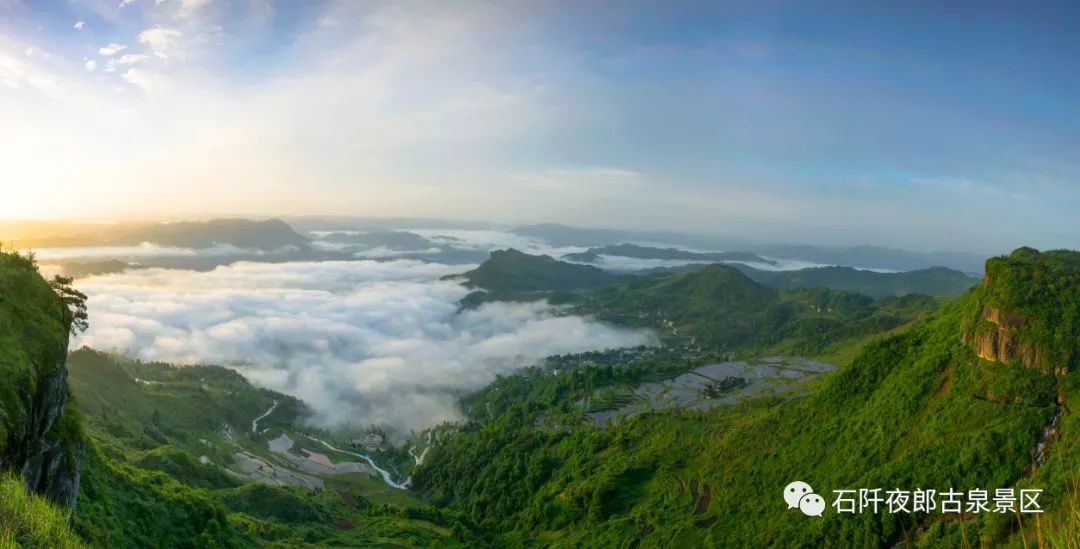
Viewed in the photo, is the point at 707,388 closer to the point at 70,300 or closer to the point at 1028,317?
the point at 1028,317

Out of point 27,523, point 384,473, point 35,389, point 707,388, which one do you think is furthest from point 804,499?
point 384,473

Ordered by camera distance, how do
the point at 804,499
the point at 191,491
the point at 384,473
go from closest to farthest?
the point at 191,491 < the point at 804,499 < the point at 384,473

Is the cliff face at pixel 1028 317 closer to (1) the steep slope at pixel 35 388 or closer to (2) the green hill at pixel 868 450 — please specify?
(2) the green hill at pixel 868 450

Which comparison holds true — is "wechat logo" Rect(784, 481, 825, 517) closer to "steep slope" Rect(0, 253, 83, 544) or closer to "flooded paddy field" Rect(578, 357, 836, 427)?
"flooded paddy field" Rect(578, 357, 836, 427)

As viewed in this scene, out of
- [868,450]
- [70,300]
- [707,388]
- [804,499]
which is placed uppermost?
[70,300]

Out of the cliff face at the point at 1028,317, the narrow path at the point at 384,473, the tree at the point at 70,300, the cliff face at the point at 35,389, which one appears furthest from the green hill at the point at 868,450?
the tree at the point at 70,300

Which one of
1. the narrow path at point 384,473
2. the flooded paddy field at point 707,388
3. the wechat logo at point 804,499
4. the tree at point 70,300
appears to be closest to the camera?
the tree at point 70,300

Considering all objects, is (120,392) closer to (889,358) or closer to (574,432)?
(574,432)
